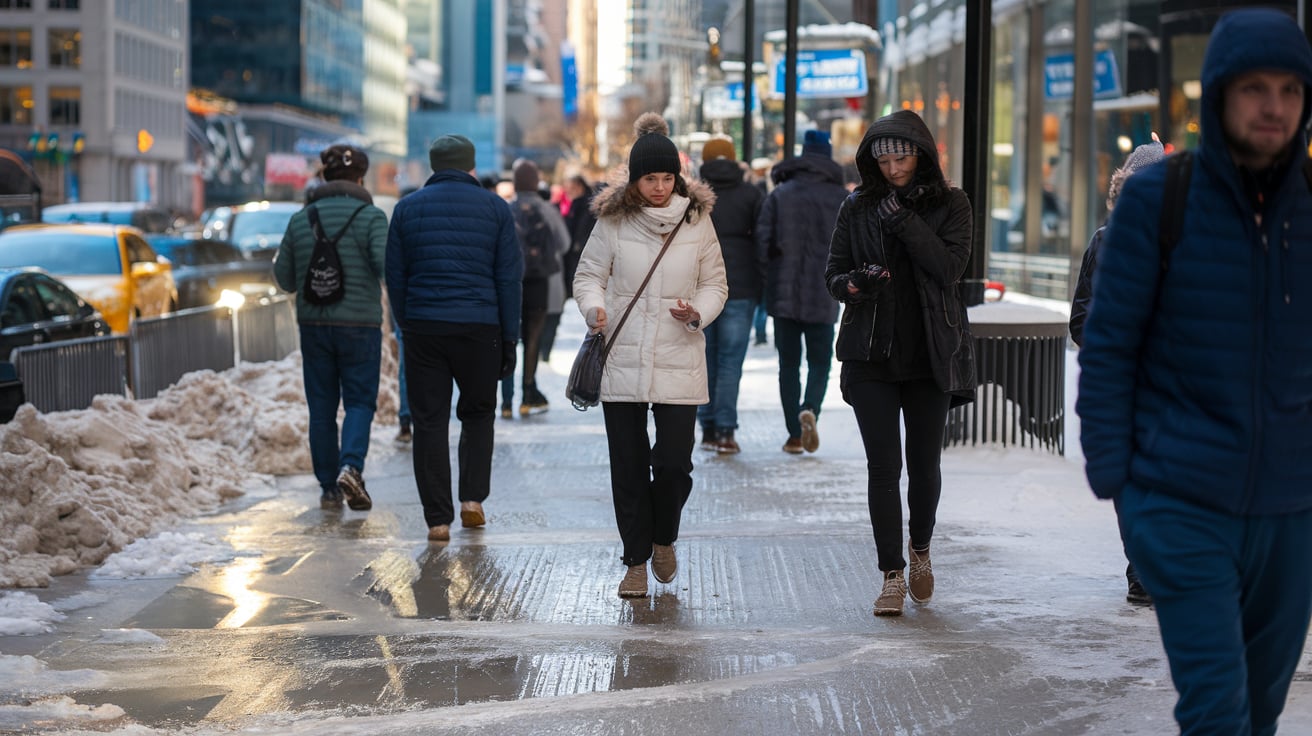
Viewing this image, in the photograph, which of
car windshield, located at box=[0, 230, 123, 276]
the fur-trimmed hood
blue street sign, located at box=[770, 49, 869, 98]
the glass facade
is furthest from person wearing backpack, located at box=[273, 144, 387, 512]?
blue street sign, located at box=[770, 49, 869, 98]

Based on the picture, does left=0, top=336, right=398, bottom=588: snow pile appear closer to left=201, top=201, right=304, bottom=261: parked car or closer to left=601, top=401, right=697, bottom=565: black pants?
left=601, top=401, right=697, bottom=565: black pants

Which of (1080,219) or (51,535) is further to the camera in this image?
(1080,219)

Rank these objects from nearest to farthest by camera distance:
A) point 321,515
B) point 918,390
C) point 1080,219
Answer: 1. point 918,390
2. point 321,515
3. point 1080,219

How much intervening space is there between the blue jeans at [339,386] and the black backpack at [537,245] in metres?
4.66

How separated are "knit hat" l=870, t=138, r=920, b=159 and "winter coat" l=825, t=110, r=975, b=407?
2cm

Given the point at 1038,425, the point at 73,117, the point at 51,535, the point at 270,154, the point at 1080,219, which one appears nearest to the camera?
the point at 51,535

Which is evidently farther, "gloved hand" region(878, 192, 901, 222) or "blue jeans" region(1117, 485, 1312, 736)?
"gloved hand" region(878, 192, 901, 222)

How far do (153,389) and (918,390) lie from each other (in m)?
7.70

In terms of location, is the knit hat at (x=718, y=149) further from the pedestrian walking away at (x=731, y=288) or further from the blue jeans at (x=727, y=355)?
the blue jeans at (x=727, y=355)

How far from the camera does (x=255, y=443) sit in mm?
12031

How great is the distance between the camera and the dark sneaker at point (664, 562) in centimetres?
773

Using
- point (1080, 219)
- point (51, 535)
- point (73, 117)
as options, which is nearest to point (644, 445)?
point (51, 535)

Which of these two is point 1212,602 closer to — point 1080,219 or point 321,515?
point 321,515

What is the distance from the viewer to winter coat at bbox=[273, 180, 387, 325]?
1023 centimetres
